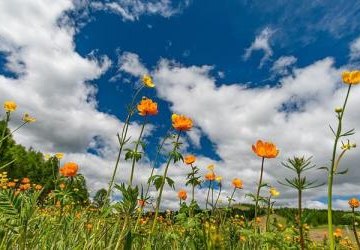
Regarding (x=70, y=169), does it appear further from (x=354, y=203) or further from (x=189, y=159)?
(x=354, y=203)

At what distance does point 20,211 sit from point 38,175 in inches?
2035

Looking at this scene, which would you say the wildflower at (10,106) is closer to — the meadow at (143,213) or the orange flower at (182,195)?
the meadow at (143,213)

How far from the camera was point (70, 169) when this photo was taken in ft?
12.6

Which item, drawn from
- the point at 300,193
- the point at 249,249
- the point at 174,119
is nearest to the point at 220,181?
the point at 174,119

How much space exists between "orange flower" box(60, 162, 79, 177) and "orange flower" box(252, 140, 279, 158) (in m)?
1.82

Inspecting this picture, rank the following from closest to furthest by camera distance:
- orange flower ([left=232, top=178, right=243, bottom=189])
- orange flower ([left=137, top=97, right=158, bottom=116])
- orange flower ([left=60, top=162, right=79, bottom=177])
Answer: orange flower ([left=60, top=162, right=79, bottom=177]), orange flower ([left=137, top=97, right=158, bottom=116]), orange flower ([left=232, top=178, right=243, bottom=189])

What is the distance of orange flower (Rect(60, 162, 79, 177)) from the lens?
12.5 ft

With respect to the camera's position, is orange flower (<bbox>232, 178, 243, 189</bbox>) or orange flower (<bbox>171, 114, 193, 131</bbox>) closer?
orange flower (<bbox>171, 114, 193, 131</bbox>)

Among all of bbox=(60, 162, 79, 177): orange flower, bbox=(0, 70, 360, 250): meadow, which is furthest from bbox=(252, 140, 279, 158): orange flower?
bbox=(60, 162, 79, 177): orange flower

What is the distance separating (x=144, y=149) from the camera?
465 centimetres

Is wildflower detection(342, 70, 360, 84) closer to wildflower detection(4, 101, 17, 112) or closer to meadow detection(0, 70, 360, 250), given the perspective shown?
meadow detection(0, 70, 360, 250)

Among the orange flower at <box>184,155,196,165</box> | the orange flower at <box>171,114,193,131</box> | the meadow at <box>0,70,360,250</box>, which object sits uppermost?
the orange flower at <box>171,114,193,131</box>

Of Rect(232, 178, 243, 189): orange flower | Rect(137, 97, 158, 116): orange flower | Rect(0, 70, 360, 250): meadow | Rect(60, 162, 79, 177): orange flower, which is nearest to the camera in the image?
Rect(0, 70, 360, 250): meadow

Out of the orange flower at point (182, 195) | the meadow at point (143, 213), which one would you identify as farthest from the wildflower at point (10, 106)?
the orange flower at point (182, 195)
